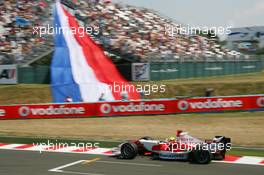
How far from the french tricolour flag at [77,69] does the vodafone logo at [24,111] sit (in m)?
3.08

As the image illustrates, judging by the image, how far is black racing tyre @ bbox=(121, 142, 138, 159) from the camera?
1271 cm

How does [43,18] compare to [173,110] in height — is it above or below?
above

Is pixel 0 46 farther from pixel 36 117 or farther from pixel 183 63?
pixel 183 63

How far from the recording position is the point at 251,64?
4794 cm

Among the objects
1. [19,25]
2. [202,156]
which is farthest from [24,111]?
[202,156]

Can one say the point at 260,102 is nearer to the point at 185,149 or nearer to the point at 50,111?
the point at 50,111

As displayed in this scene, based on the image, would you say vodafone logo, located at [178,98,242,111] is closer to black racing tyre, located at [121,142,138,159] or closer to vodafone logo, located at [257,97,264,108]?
vodafone logo, located at [257,97,264,108]

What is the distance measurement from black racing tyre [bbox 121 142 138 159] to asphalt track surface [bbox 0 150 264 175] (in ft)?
0.63

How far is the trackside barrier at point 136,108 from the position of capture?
859 inches

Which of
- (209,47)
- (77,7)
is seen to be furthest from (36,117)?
(209,47)

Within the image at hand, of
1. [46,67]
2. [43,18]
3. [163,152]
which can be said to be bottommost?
[163,152]

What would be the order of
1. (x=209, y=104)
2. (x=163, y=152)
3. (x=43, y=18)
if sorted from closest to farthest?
1. (x=163, y=152)
2. (x=209, y=104)
3. (x=43, y=18)

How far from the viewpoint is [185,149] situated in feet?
39.7

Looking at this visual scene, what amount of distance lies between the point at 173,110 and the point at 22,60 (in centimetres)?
1422
